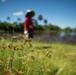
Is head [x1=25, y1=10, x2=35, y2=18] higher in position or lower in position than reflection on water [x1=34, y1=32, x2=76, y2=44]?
higher

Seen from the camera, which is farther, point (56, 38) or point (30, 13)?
point (56, 38)

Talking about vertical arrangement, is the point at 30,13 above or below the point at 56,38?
above

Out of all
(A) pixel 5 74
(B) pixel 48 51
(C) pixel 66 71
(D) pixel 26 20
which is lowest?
(C) pixel 66 71

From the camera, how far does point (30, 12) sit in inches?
321

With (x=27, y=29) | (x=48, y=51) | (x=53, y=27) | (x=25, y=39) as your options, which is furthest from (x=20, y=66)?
(x=53, y=27)

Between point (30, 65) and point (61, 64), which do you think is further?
point (61, 64)

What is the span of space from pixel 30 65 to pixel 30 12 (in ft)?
17.5

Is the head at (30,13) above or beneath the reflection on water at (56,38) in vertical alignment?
above

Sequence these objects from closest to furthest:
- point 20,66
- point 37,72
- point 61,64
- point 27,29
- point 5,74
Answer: point 5,74 < point 37,72 < point 20,66 < point 61,64 < point 27,29

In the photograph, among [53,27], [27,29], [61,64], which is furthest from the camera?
[53,27]

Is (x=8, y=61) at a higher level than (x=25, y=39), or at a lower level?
lower

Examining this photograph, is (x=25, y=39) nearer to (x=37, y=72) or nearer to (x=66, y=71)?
(x=37, y=72)

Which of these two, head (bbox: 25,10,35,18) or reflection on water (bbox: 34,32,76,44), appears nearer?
reflection on water (bbox: 34,32,76,44)

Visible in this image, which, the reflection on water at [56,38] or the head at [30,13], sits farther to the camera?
the head at [30,13]
